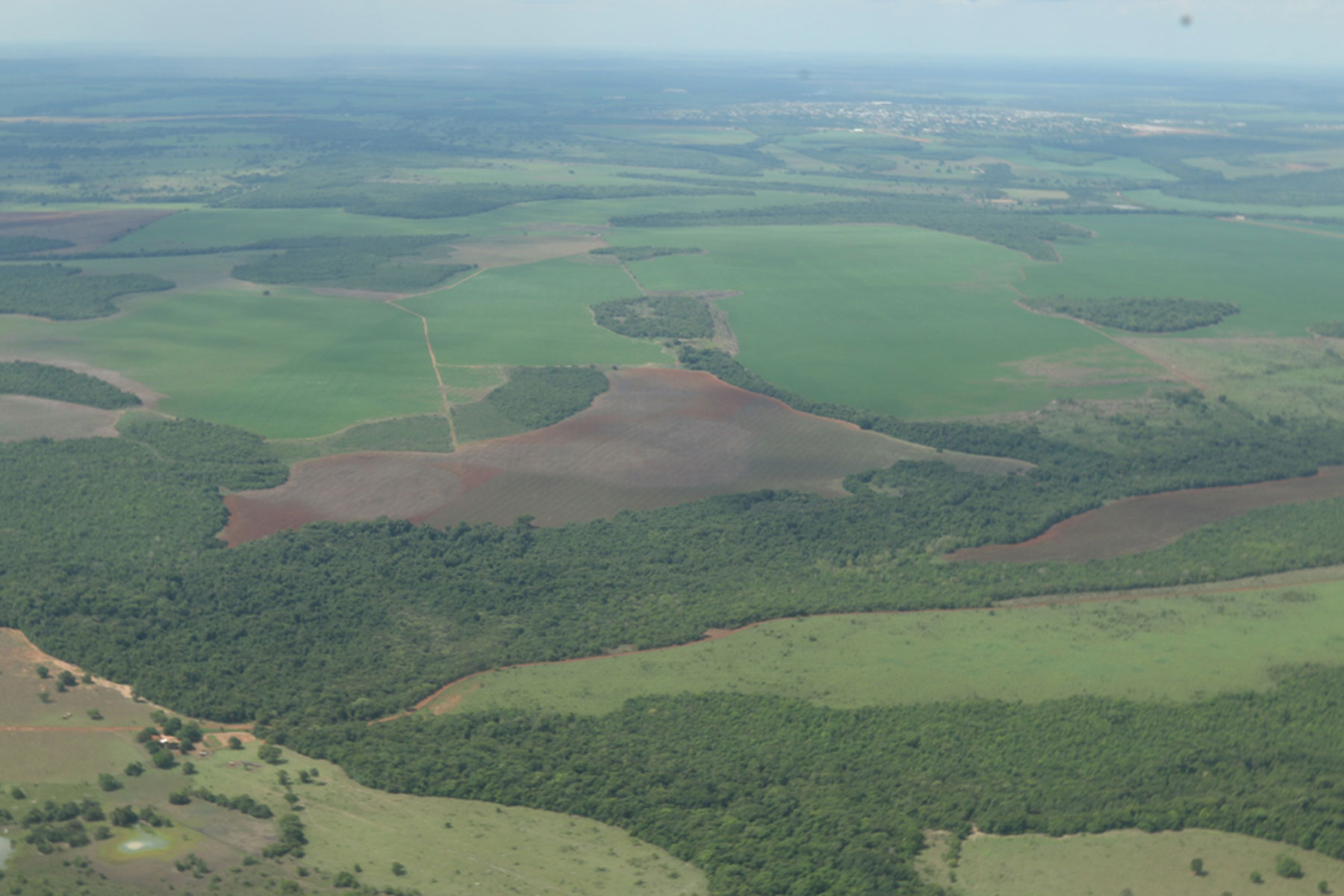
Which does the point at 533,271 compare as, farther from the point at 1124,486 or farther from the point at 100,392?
the point at 1124,486

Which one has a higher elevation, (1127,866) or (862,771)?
(862,771)

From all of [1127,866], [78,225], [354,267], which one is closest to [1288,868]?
[1127,866]

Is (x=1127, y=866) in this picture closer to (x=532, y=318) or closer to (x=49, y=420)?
(x=49, y=420)

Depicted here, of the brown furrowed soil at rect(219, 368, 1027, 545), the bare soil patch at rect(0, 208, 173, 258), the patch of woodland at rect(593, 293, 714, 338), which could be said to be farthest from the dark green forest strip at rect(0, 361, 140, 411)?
the bare soil patch at rect(0, 208, 173, 258)

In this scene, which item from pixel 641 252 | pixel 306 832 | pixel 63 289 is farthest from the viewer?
pixel 641 252

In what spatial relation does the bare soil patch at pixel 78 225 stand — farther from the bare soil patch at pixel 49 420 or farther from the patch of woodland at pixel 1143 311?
the patch of woodland at pixel 1143 311

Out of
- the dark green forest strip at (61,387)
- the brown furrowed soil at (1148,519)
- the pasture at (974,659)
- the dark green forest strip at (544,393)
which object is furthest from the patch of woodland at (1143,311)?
the dark green forest strip at (61,387)
